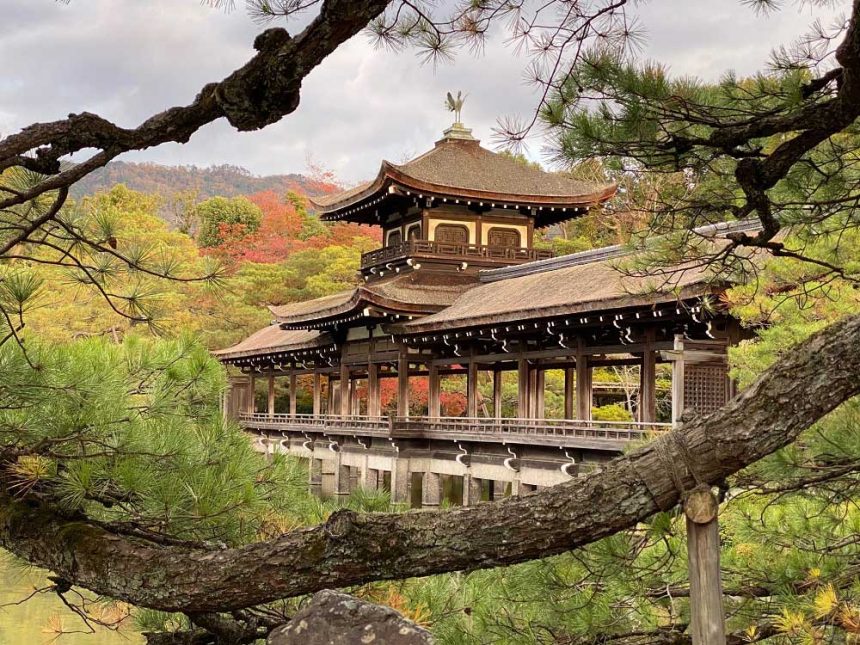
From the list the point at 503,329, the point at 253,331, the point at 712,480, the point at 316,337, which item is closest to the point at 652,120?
the point at 712,480

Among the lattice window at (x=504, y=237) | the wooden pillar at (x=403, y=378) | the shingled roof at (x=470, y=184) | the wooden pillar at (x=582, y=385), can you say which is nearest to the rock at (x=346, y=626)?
the wooden pillar at (x=582, y=385)

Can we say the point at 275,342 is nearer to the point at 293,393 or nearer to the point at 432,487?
the point at 293,393

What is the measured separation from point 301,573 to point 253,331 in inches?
877

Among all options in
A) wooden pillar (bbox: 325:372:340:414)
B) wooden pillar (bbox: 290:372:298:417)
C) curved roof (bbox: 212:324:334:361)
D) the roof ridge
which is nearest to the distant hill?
wooden pillar (bbox: 325:372:340:414)

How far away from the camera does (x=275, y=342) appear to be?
20312mm

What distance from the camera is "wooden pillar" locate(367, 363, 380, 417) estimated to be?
16.6m

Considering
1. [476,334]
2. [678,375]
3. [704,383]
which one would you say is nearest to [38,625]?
[476,334]

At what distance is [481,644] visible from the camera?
284 cm

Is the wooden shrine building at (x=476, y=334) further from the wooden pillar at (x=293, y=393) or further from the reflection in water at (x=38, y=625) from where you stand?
the reflection in water at (x=38, y=625)

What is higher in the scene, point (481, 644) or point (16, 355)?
point (16, 355)

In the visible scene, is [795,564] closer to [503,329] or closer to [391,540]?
[391,540]

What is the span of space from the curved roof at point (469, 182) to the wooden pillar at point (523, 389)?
130 inches

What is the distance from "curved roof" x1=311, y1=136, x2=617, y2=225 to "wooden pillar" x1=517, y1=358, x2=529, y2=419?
3297 millimetres

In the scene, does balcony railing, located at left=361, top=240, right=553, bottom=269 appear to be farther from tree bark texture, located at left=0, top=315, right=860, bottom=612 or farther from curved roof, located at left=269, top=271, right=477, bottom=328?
tree bark texture, located at left=0, top=315, right=860, bottom=612
